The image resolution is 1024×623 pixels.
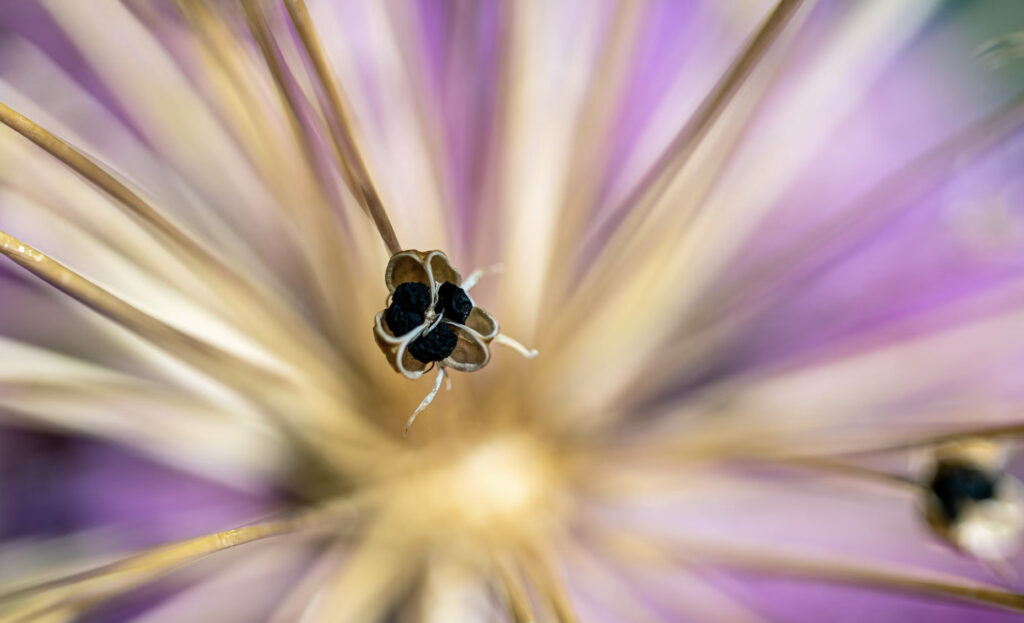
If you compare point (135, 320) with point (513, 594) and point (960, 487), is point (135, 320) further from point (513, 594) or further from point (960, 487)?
point (960, 487)

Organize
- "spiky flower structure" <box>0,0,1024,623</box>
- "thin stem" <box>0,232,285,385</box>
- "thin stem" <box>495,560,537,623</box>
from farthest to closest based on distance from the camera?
1. "spiky flower structure" <box>0,0,1024,623</box>
2. "thin stem" <box>495,560,537,623</box>
3. "thin stem" <box>0,232,285,385</box>

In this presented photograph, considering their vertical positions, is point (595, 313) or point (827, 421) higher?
point (595, 313)

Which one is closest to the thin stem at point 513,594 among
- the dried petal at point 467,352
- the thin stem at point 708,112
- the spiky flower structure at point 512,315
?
the spiky flower structure at point 512,315

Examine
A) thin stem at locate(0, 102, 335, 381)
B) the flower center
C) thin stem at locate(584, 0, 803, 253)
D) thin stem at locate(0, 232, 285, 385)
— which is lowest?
the flower center

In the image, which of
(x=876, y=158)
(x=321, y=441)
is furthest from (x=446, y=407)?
(x=876, y=158)

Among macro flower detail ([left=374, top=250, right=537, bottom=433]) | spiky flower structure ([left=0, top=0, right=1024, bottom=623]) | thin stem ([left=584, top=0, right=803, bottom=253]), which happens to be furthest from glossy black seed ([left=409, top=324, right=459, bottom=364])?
thin stem ([left=584, top=0, right=803, bottom=253])

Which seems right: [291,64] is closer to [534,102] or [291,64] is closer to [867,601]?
[534,102]

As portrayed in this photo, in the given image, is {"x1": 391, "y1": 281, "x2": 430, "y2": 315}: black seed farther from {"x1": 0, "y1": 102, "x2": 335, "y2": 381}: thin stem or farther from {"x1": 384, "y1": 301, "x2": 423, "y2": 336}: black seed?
{"x1": 0, "y1": 102, "x2": 335, "y2": 381}: thin stem

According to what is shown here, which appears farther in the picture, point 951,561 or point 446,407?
point 951,561
